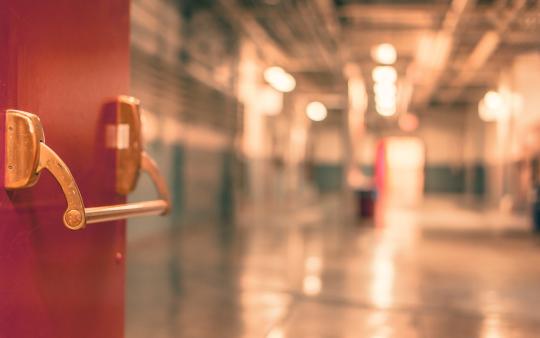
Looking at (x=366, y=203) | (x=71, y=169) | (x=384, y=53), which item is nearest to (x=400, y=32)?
(x=384, y=53)

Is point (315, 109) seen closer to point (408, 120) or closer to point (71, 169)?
point (408, 120)

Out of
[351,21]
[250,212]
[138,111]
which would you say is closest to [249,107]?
[250,212]

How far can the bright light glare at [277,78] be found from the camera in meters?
15.7

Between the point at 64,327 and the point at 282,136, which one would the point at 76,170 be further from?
the point at 282,136

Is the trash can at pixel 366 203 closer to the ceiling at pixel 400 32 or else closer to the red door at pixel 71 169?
the ceiling at pixel 400 32

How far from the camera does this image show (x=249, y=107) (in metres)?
15.5

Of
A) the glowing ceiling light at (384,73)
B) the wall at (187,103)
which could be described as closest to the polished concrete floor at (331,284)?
the wall at (187,103)

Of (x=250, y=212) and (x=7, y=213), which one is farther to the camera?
(x=250, y=212)

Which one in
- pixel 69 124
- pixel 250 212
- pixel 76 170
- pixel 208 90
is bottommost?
pixel 250 212

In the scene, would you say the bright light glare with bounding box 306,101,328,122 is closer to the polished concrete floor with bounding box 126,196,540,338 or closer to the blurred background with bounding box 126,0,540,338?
the blurred background with bounding box 126,0,540,338

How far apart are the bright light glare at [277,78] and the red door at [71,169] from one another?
Result: 13396 mm

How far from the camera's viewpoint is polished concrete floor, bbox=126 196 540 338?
4387 millimetres

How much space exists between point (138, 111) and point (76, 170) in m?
0.36

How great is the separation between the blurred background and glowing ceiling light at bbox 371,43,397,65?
8 centimetres
